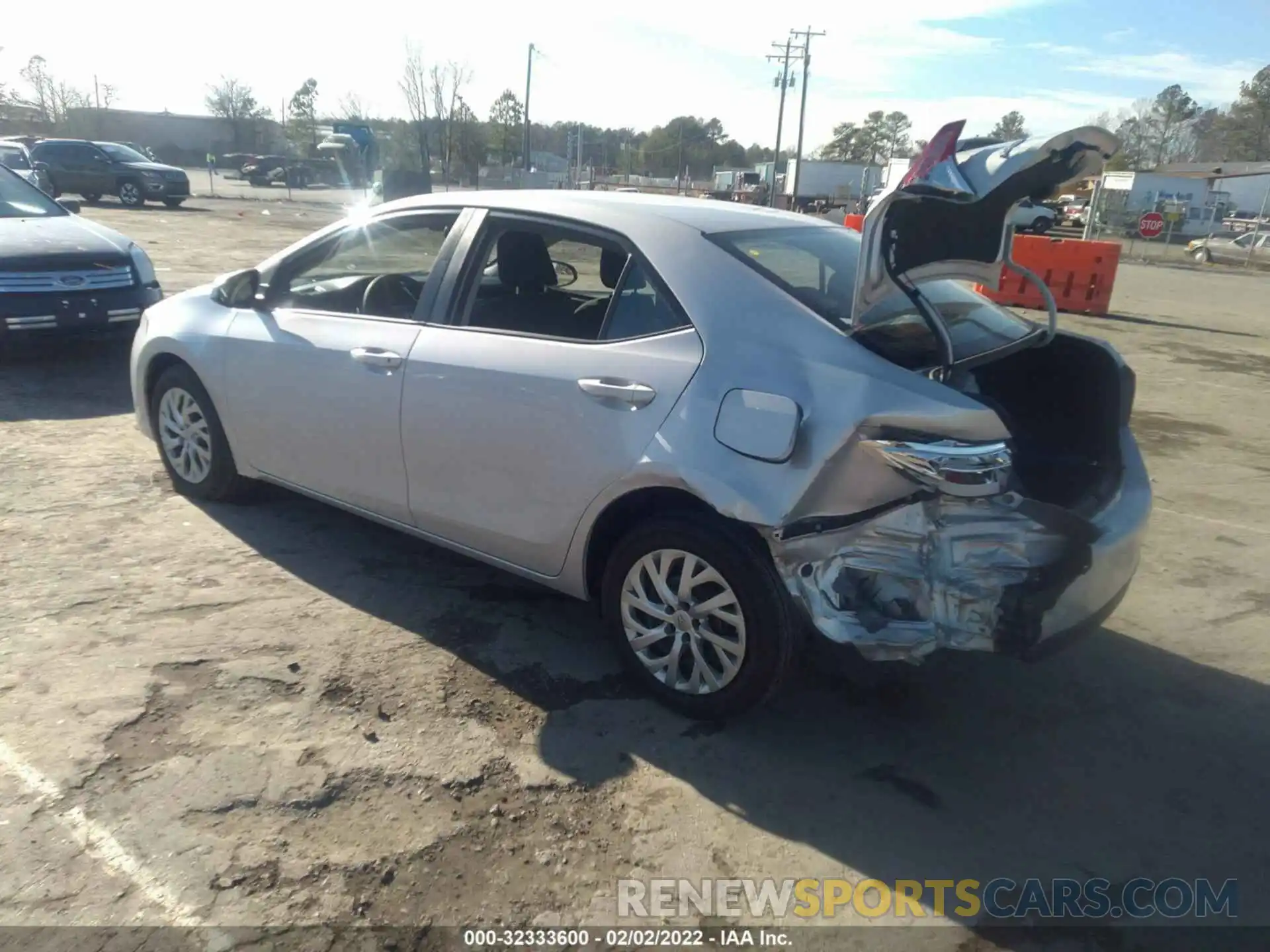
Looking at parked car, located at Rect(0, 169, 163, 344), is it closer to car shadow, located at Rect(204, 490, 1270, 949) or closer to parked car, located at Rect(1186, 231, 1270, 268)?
car shadow, located at Rect(204, 490, 1270, 949)

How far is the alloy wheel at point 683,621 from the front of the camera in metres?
3.10

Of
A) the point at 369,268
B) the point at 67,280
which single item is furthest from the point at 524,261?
the point at 67,280

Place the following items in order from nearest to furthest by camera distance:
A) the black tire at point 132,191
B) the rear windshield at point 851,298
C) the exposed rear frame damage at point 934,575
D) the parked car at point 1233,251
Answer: the exposed rear frame damage at point 934,575 < the rear windshield at point 851,298 < the black tire at point 132,191 < the parked car at point 1233,251

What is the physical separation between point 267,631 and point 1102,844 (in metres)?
3.03

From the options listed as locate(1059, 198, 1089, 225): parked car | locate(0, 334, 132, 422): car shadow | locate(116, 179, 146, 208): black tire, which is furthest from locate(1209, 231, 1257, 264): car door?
locate(0, 334, 132, 422): car shadow

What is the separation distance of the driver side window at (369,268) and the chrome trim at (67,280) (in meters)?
4.15

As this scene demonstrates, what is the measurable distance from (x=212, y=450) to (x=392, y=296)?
4.69 feet

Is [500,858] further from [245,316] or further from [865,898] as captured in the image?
[245,316]

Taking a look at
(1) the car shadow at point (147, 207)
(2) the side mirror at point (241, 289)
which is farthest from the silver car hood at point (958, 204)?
(1) the car shadow at point (147, 207)

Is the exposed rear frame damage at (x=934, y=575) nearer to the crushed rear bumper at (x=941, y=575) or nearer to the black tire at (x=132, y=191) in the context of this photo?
the crushed rear bumper at (x=941, y=575)

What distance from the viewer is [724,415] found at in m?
2.98

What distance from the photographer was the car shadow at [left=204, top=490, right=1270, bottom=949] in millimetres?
2766

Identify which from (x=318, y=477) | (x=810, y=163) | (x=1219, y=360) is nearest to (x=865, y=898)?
→ (x=318, y=477)

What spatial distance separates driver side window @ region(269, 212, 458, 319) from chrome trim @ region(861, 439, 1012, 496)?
83.9 inches
